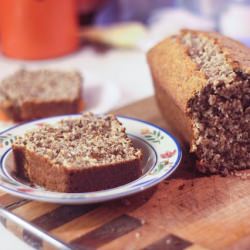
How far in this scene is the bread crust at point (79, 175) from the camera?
1.37 m

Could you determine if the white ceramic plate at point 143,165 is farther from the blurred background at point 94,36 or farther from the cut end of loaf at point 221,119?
the blurred background at point 94,36

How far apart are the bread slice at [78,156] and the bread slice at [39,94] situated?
501 mm

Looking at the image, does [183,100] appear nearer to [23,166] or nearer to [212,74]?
[212,74]

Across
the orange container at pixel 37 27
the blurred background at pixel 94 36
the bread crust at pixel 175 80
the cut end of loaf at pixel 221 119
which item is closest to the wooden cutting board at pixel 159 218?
the cut end of loaf at pixel 221 119

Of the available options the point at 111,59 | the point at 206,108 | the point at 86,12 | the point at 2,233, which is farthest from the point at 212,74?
the point at 86,12

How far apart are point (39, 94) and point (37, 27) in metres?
0.65

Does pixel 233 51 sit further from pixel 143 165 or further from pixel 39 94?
pixel 39 94

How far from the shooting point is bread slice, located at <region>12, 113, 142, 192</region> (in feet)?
4.53

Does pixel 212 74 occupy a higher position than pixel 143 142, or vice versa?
pixel 212 74

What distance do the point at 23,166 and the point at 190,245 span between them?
0.47 metres

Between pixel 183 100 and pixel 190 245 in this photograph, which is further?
pixel 183 100

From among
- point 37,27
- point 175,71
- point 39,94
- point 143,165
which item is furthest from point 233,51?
point 37,27

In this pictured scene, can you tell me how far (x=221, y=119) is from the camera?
1536 mm

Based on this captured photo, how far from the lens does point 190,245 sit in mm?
1261
